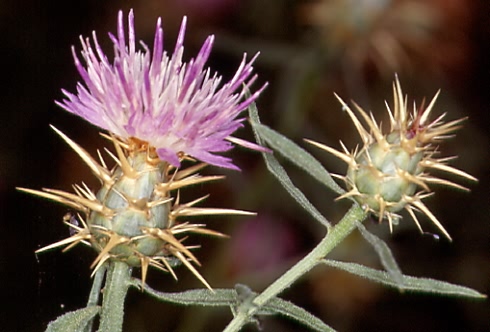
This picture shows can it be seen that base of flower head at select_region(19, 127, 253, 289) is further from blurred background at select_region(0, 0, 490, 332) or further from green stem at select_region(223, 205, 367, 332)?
blurred background at select_region(0, 0, 490, 332)

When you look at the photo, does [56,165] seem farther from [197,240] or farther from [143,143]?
[143,143]

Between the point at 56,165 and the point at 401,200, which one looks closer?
the point at 401,200

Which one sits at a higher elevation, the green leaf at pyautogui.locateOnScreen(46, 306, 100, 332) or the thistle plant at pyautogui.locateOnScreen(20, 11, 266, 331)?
the thistle plant at pyautogui.locateOnScreen(20, 11, 266, 331)

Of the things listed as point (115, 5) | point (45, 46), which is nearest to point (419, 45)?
point (115, 5)

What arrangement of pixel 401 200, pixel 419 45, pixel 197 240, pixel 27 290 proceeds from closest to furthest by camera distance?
1. pixel 401 200
2. pixel 27 290
3. pixel 197 240
4. pixel 419 45

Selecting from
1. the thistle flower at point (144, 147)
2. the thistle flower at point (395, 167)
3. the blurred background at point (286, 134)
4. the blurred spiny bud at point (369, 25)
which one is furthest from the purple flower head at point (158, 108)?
the blurred spiny bud at point (369, 25)

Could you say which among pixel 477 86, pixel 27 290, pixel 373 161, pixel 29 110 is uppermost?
pixel 477 86

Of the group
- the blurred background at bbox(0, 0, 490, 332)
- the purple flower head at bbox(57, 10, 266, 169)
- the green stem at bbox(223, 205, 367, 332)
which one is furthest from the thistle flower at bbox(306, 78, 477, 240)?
the blurred background at bbox(0, 0, 490, 332)
